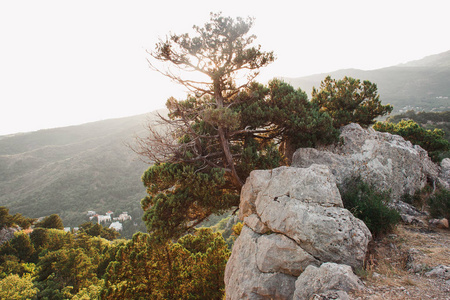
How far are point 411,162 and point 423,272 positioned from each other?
8.06 meters

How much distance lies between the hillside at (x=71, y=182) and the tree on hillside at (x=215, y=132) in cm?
5325

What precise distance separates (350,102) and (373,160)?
3.32 m

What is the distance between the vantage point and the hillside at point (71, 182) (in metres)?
66.9

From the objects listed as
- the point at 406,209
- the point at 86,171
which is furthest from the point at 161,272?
the point at 86,171

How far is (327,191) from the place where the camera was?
6.20m

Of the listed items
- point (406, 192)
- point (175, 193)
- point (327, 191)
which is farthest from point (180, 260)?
point (406, 192)

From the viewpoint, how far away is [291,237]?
563 cm

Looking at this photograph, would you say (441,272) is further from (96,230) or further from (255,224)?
(96,230)

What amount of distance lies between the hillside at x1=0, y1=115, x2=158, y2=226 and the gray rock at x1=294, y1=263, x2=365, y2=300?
58882mm

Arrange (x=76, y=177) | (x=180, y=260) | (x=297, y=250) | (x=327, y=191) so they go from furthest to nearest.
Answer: (x=76, y=177) → (x=180, y=260) → (x=327, y=191) → (x=297, y=250)

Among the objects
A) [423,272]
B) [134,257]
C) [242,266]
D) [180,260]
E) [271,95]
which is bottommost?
[180,260]

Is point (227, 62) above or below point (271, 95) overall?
above

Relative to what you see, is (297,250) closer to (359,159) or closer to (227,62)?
(359,159)

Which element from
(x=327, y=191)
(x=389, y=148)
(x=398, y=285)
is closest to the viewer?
(x=398, y=285)
